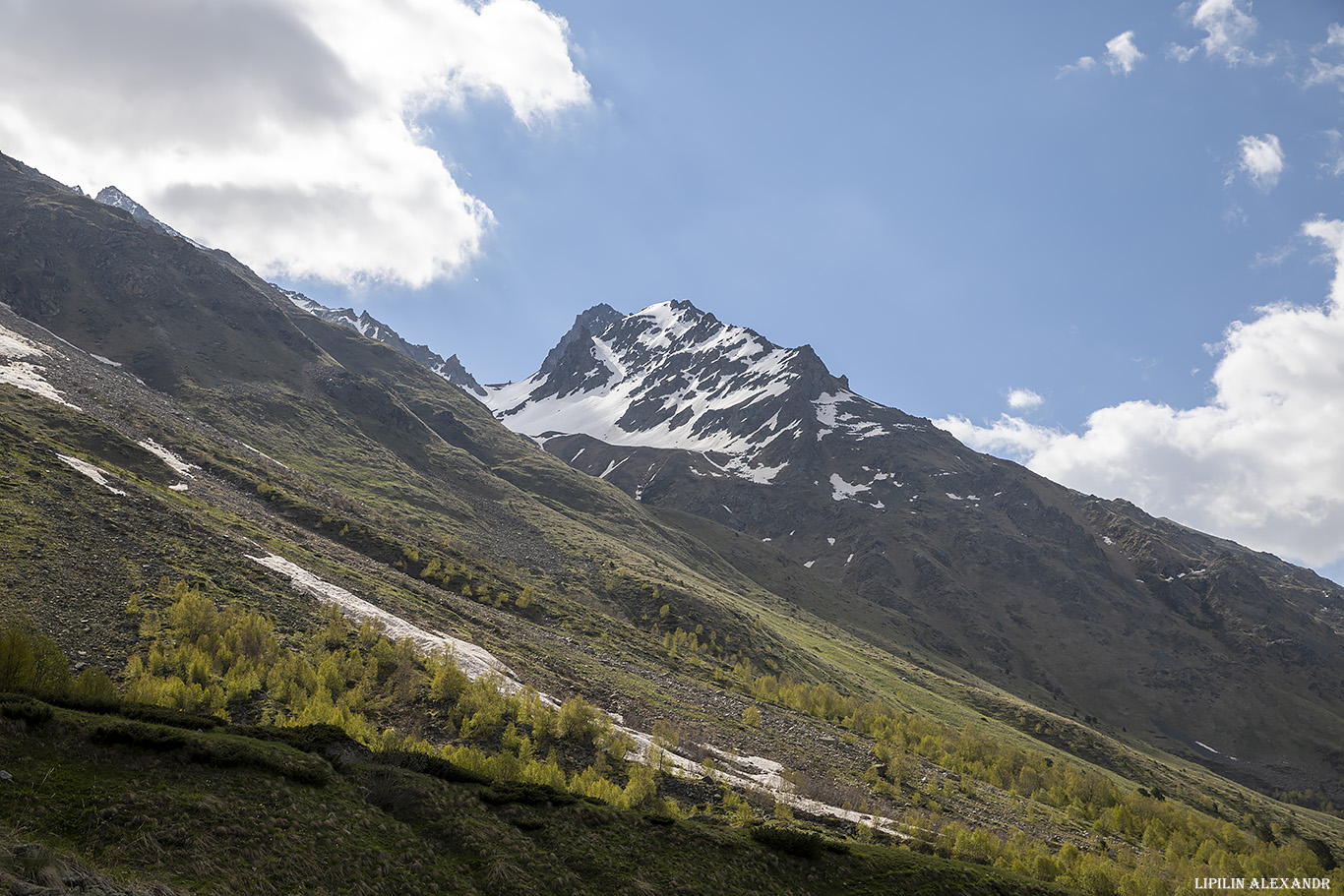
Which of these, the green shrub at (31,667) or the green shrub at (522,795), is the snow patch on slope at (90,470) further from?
the green shrub at (522,795)

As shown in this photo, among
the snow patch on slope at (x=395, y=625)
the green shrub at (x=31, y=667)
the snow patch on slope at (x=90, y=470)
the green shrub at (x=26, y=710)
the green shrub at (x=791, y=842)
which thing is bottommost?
the snow patch on slope at (x=395, y=625)

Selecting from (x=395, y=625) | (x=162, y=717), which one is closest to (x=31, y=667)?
(x=162, y=717)

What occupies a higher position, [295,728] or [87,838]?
[87,838]

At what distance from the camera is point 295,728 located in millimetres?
21047

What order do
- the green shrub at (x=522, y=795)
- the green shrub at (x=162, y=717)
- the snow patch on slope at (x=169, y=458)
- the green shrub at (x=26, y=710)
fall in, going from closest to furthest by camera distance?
the green shrub at (x=26, y=710) < the green shrub at (x=162, y=717) < the green shrub at (x=522, y=795) < the snow patch on slope at (x=169, y=458)

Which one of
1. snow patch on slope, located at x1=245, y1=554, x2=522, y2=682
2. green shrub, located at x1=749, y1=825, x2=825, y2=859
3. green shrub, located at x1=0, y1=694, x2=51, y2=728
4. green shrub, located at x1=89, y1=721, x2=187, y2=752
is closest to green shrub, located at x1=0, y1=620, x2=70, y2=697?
green shrub, located at x1=0, y1=694, x2=51, y2=728

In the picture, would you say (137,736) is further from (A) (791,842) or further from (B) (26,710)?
(A) (791,842)

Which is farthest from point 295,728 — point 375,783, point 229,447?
point 229,447

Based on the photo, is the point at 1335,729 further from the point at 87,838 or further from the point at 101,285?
the point at 101,285

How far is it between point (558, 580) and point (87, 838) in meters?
65.5

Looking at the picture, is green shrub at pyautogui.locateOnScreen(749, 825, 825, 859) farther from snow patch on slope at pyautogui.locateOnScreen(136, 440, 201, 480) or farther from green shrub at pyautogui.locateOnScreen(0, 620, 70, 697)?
snow patch on slope at pyautogui.locateOnScreen(136, 440, 201, 480)

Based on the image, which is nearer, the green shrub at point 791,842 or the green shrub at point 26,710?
the green shrub at point 26,710

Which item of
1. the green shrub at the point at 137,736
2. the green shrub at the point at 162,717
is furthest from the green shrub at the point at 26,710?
the green shrub at the point at 162,717

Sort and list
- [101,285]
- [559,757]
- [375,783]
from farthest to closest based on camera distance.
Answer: [101,285]
[559,757]
[375,783]
